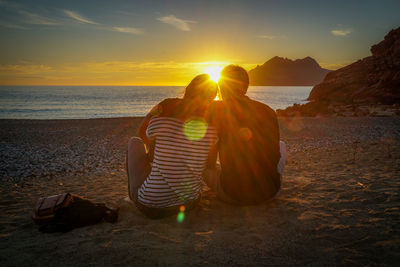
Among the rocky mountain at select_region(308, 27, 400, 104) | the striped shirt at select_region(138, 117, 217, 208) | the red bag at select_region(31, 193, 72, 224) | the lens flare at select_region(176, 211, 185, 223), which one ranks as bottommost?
the lens flare at select_region(176, 211, 185, 223)

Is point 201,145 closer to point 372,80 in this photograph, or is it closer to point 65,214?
point 65,214

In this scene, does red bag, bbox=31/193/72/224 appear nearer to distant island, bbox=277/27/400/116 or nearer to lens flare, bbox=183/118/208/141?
lens flare, bbox=183/118/208/141

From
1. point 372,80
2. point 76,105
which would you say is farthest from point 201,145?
point 76,105

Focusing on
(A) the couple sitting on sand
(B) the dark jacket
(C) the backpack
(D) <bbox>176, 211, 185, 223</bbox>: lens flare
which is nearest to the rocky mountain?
(B) the dark jacket

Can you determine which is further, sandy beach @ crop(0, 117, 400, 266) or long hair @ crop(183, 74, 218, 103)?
long hair @ crop(183, 74, 218, 103)

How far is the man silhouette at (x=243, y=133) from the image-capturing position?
329 centimetres

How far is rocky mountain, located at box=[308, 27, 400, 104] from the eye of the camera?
35.0m

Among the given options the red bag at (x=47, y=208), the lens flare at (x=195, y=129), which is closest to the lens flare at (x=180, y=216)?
the lens flare at (x=195, y=129)

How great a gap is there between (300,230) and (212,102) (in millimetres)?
1910

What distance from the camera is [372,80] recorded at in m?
39.5

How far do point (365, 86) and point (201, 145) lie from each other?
1765 inches

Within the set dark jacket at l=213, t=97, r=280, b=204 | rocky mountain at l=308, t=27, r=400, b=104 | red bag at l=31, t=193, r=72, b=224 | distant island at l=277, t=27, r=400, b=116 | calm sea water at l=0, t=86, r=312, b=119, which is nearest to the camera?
dark jacket at l=213, t=97, r=280, b=204

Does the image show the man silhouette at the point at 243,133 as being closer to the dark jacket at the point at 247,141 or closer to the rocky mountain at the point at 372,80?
the dark jacket at the point at 247,141

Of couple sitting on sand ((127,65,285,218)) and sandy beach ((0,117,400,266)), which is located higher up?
couple sitting on sand ((127,65,285,218))
